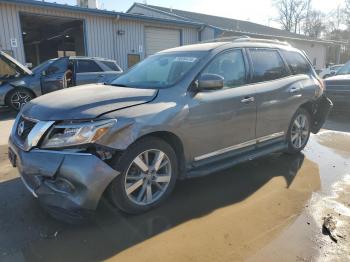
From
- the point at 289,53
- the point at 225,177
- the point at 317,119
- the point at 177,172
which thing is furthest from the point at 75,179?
the point at 317,119

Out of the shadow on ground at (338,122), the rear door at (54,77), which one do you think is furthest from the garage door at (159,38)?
the shadow on ground at (338,122)

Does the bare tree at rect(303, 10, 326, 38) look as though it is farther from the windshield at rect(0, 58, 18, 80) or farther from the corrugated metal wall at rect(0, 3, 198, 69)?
the windshield at rect(0, 58, 18, 80)

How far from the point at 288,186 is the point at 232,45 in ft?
6.53

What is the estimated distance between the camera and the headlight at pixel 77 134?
9.75ft

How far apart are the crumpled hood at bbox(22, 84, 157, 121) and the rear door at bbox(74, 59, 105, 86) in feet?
23.4

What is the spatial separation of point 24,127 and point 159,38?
1709cm

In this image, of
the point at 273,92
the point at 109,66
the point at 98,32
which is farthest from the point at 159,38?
the point at 273,92

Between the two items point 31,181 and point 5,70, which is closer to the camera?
point 31,181

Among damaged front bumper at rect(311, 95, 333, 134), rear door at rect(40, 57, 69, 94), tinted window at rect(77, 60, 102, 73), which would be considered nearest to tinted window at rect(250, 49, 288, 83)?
damaged front bumper at rect(311, 95, 333, 134)

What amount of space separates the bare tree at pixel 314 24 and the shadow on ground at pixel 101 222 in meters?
65.7

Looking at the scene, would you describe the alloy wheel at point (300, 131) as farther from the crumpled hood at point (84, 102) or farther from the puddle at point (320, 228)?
the crumpled hood at point (84, 102)

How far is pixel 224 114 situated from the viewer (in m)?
3.98

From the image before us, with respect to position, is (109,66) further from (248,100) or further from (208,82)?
(208,82)

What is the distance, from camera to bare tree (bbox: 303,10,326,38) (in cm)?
6244
